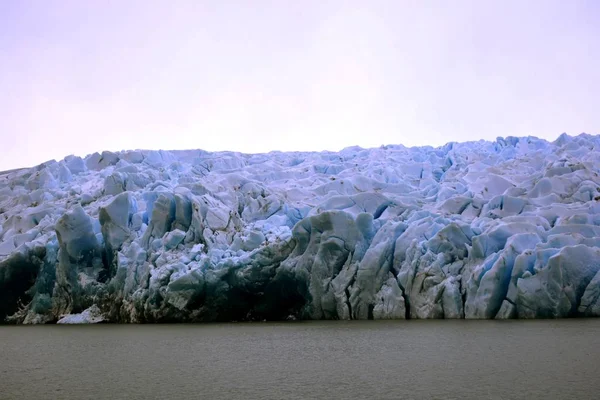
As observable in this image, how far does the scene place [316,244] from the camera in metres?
16.5

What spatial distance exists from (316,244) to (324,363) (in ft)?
25.4

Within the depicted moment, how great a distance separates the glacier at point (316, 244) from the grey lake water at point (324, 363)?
139cm

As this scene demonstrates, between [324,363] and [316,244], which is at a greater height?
[316,244]

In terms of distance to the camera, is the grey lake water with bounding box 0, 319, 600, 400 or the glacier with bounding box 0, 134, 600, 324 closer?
the grey lake water with bounding box 0, 319, 600, 400

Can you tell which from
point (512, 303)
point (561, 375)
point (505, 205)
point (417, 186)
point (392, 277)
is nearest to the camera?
point (561, 375)

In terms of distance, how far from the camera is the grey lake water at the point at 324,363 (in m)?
6.82

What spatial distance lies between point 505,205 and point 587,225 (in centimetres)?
291

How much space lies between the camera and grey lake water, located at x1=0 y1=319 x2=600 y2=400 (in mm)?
6816

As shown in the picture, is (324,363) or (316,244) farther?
(316,244)

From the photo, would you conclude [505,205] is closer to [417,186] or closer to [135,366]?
[417,186]

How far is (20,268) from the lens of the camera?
1861 cm

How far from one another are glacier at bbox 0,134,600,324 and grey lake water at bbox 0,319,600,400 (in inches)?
54.7

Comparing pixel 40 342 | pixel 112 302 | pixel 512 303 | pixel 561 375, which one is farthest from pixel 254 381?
pixel 112 302

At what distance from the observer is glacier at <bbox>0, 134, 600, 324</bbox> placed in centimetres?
1429
